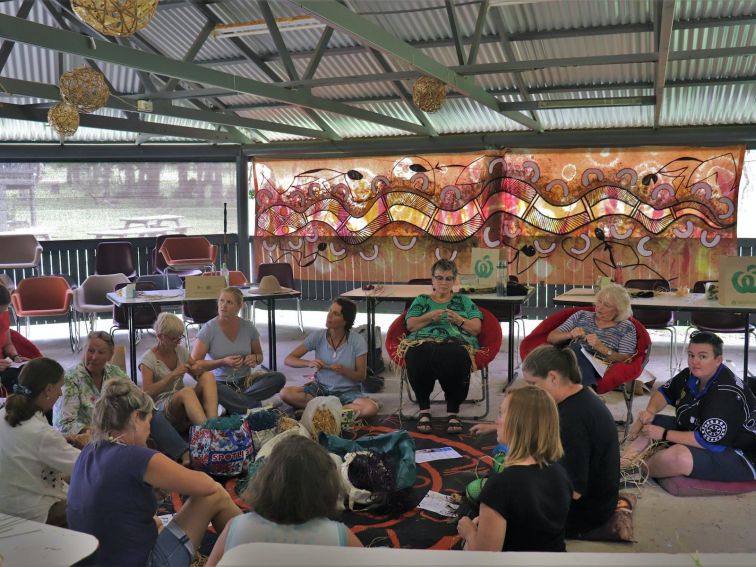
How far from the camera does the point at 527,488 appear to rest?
2625mm

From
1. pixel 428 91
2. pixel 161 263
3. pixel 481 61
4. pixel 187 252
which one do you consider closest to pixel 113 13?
pixel 428 91

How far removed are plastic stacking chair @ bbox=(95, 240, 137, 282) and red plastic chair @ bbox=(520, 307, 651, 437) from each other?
650cm

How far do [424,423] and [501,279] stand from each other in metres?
1.86

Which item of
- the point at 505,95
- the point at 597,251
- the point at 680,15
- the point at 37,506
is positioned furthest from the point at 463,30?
the point at 37,506

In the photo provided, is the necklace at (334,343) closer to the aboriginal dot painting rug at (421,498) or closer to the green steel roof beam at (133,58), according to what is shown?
the aboriginal dot painting rug at (421,498)

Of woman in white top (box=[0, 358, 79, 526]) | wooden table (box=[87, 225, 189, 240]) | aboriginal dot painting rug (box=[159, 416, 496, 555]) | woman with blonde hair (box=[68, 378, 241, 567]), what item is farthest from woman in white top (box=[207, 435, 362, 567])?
wooden table (box=[87, 225, 189, 240])

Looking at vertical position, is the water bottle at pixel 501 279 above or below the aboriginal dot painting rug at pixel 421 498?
above

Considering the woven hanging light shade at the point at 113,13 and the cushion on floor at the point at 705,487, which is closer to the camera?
the woven hanging light shade at the point at 113,13

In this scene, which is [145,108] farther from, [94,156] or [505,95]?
[505,95]

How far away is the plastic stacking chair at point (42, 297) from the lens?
27.6ft

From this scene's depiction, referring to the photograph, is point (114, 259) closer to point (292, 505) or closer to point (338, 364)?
point (338, 364)

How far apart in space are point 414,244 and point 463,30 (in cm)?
351

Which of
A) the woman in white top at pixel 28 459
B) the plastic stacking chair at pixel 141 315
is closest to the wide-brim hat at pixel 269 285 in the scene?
the plastic stacking chair at pixel 141 315

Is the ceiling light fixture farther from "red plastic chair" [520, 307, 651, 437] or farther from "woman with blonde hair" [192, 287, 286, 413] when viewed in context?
"red plastic chair" [520, 307, 651, 437]
